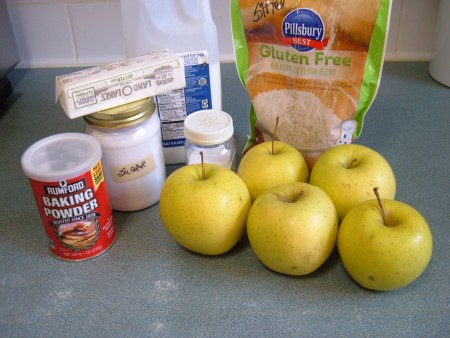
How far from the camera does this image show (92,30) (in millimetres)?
1055

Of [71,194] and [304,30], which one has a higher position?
[304,30]

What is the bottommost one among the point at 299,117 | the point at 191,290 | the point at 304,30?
the point at 191,290

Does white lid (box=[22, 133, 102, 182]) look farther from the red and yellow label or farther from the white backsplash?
the white backsplash

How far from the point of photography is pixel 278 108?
2.56 feet

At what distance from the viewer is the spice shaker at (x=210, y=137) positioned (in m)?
0.71

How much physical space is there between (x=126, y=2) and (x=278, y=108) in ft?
0.89

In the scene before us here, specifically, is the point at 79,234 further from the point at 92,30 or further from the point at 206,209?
the point at 92,30

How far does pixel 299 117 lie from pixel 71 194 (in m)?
0.35

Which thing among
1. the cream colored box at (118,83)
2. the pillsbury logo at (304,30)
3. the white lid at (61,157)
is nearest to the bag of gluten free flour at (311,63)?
the pillsbury logo at (304,30)

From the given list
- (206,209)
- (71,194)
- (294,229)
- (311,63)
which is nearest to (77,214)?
(71,194)

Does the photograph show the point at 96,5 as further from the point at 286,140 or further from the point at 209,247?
the point at 209,247

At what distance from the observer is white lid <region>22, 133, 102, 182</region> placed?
0.60 metres

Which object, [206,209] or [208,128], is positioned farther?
[208,128]

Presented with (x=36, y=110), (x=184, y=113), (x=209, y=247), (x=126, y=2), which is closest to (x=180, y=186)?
(x=209, y=247)
